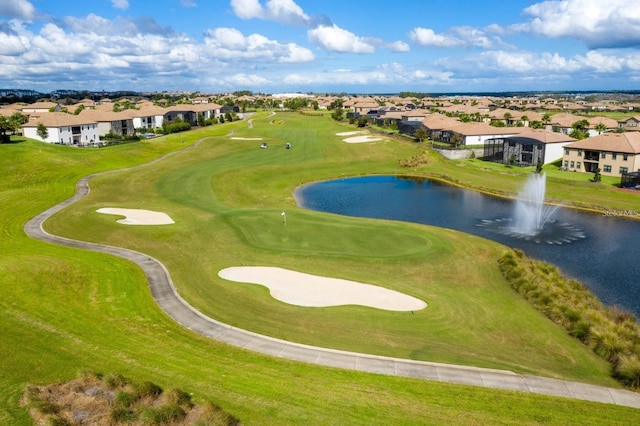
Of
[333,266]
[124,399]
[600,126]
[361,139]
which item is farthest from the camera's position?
[361,139]

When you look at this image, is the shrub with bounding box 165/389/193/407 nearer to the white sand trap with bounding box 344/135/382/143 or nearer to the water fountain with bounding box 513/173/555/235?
the water fountain with bounding box 513/173/555/235

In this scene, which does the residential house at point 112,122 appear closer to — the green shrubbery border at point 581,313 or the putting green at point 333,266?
the putting green at point 333,266

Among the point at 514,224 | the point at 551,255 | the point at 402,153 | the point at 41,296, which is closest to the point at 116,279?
the point at 41,296

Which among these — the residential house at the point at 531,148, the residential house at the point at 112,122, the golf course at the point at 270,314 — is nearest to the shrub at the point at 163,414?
the golf course at the point at 270,314

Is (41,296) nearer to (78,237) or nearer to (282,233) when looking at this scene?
(78,237)

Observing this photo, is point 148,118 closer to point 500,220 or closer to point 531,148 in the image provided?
point 531,148

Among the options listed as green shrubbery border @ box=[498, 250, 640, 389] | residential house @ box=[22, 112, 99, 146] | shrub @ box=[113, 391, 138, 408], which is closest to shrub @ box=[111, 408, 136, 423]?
→ shrub @ box=[113, 391, 138, 408]

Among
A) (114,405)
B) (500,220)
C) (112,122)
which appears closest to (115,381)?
(114,405)
